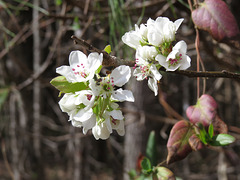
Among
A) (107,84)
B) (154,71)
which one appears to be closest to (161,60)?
(154,71)

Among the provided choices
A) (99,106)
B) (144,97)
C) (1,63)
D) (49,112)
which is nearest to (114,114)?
(99,106)

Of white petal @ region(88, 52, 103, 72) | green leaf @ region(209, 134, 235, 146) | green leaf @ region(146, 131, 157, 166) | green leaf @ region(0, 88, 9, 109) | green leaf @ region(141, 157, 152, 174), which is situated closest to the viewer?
white petal @ region(88, 52, 103, 72)

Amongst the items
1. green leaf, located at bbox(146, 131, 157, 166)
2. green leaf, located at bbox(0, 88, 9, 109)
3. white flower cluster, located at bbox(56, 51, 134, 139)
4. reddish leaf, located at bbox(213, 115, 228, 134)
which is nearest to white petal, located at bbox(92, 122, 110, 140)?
white flower cluster, located at bbox(56, 51, 134, 139)

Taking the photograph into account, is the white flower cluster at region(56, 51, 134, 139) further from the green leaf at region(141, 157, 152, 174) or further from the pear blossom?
the green leaf at region(141, 157, 152, 174)

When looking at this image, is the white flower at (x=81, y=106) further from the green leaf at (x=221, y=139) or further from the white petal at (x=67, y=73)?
the green leaf at (x=221, y=139)

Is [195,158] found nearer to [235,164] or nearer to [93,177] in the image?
[93,177]

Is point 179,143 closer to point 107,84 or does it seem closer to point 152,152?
point 107,84

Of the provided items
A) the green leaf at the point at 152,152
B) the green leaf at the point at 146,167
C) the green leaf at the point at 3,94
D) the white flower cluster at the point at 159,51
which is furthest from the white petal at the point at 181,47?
the green leaf at the point at 3,94
